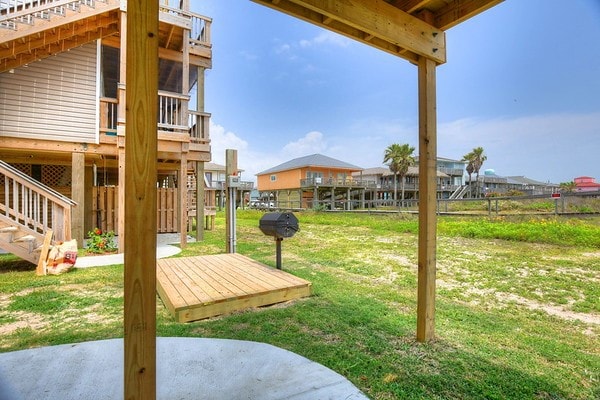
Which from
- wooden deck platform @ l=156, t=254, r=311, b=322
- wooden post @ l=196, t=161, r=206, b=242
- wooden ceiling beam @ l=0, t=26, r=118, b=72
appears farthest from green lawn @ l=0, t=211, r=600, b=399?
wooden ceiling beam @ l=0, t=26, r=118, b=72

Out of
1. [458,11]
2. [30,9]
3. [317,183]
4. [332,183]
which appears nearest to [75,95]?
[30,9]

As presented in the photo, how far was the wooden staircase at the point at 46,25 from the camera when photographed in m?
5.85

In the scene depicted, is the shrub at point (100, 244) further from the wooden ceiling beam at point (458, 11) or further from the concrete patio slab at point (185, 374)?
the wooden ceiling beam at point (458, 11)

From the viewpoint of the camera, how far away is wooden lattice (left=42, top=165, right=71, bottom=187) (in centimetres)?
912

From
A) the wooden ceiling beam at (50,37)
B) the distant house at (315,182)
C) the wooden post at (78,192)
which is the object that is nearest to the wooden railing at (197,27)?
the wooden ceiling beam at (50,37)

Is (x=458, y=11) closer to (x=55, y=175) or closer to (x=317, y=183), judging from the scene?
(x=55, y=175)

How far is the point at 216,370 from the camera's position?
197 centimetres

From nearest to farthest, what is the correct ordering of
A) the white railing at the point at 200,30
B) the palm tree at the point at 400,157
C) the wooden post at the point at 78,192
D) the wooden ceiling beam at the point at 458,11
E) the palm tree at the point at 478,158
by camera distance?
the wooden ceiling beam at the point at 458,11
the wooden post at the point at 78,192
the white railing at the point at 200,30
the palm tree at the point at 400,157
the palm tree at the point at 478,158

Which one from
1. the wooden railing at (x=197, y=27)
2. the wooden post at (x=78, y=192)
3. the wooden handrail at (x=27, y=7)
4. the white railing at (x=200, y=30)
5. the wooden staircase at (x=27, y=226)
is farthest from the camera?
the white railing at (x=200, y=30)

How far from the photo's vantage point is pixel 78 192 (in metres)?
6.83

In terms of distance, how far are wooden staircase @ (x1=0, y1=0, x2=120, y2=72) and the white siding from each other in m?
0.27

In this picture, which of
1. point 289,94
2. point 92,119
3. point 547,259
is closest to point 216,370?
point 547,259

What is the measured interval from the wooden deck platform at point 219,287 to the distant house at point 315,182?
86.0 ft

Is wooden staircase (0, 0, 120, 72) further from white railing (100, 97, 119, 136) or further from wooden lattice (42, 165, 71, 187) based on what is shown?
wooden lattice (42, 165, 71, 187)
